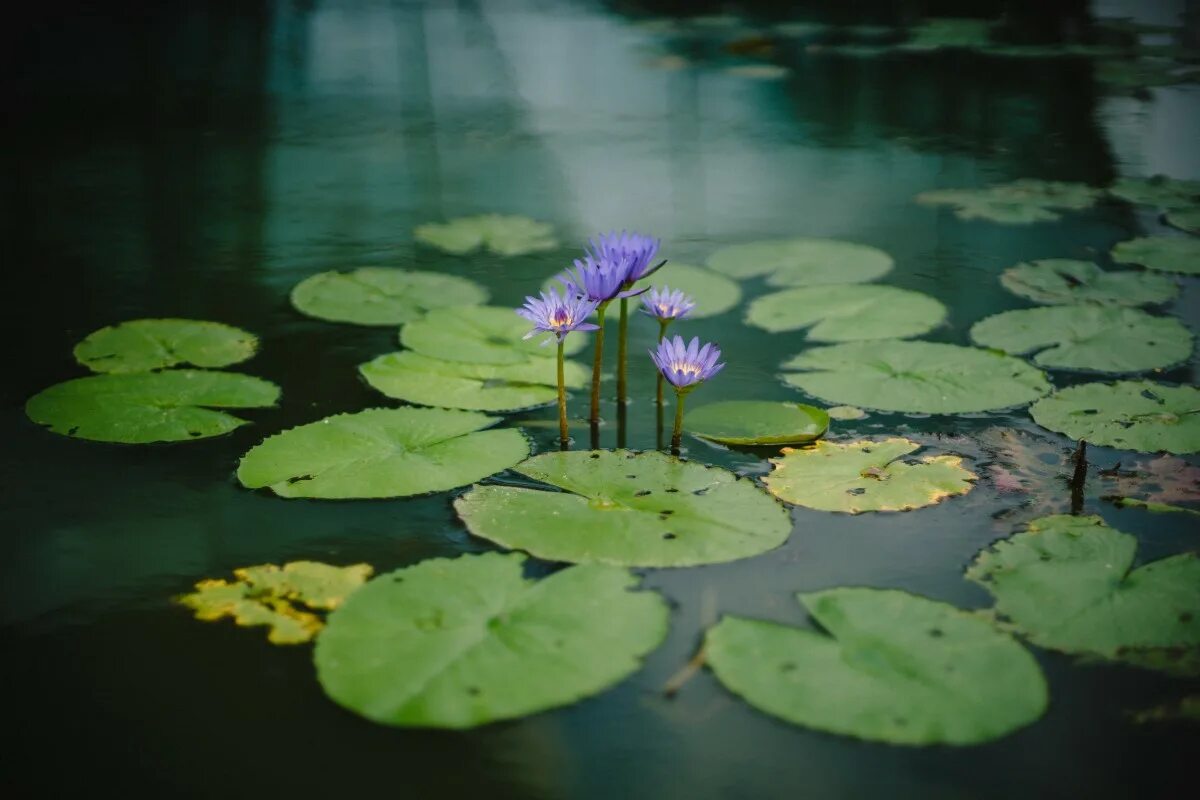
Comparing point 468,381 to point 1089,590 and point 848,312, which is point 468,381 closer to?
point 848,312

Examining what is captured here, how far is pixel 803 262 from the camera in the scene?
2.66 meters

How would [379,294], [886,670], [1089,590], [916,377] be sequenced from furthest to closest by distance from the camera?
1. [379,294]
2. [916,377]
3. [1089,590]
4. [886,670]

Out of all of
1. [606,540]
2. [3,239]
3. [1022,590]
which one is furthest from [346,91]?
[1022,590]

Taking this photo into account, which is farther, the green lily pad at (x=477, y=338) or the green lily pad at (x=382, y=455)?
the green lily pad at (x=477, y=338)

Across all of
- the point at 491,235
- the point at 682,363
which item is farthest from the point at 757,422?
the point at 491,235

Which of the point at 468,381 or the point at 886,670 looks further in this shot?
the point at 468,381

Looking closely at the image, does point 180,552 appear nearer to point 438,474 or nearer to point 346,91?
point 438,474

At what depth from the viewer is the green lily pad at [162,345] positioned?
Answer: 2098 mm

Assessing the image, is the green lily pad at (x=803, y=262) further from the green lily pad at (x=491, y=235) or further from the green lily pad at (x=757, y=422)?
the green lily pad at (x=757, y=422)

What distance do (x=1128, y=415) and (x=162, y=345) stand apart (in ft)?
6.05

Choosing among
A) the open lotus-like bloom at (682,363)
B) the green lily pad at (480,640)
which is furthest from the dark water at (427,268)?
the open lotus-like bloom at (682,363)

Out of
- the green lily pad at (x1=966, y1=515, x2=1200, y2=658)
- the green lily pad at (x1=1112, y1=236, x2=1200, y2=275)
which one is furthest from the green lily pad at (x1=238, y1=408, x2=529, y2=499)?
the green lily pad at (x1=1112, y1=236, x2=1200, y2=275)

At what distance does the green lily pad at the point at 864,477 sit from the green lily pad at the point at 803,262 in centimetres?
87

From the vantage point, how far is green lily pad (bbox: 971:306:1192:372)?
2072 mm
